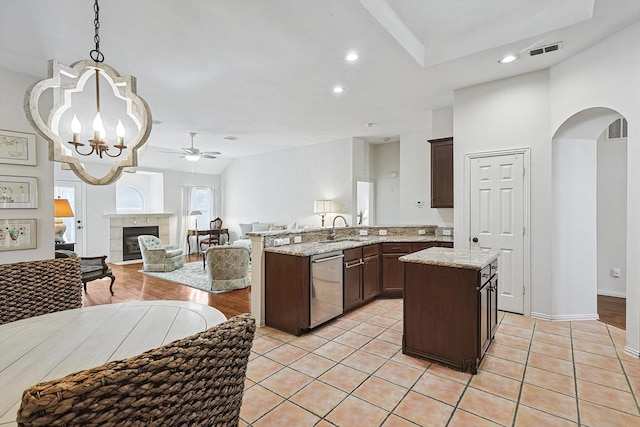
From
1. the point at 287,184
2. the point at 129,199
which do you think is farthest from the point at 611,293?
the point at 129,199

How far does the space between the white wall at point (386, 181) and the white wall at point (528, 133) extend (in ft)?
11.9

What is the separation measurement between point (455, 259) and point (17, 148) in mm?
4570

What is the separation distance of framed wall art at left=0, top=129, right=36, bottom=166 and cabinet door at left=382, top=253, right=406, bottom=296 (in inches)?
172

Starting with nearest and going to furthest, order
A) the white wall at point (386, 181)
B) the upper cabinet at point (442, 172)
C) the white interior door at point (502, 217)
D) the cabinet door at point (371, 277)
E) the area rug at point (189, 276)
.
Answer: the white interior door at point (502, 217)
the cabinet door at point (371, 277)
the upper cabinet at point (442, 172)
the area rug at point (189, 276)
the white wall at point (386, 181)

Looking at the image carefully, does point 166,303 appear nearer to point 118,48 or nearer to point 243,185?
point 118,48

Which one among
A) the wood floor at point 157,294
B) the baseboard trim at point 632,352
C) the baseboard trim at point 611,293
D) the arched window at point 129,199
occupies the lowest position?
the wood floor at point 157,294

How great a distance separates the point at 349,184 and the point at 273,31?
451 cm

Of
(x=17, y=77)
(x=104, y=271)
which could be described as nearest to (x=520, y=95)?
(x=17, y=77)

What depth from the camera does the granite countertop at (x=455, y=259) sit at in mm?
2471

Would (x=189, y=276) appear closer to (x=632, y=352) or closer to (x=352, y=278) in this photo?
(x=352, y=278)

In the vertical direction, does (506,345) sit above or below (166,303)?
below

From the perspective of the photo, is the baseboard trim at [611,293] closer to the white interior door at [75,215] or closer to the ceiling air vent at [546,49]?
the ceiling air vent at [546,49]

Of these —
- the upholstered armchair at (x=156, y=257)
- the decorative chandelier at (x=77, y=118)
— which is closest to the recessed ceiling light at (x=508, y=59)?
the decorative chandelier at (x=77, y=118)

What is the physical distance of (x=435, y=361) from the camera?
263 centimetres
